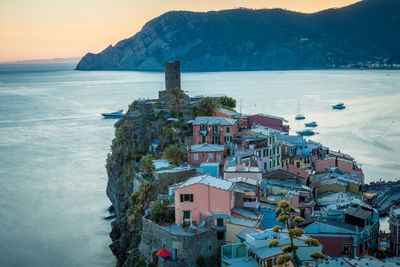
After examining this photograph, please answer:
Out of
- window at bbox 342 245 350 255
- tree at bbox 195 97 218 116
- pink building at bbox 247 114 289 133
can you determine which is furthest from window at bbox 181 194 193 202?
pink building at bbox 247 114 289 133

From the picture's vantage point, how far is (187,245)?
20953 millimetres

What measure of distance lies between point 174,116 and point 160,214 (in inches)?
842

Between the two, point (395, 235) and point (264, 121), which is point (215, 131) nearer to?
point (264, 121)

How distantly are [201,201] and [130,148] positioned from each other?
21027 millimetres

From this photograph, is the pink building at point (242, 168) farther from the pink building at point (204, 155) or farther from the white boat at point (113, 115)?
the white boat at point (113, 115)

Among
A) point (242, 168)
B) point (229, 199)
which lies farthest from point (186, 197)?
point (242, 168)

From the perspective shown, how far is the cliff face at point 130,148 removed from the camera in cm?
3450

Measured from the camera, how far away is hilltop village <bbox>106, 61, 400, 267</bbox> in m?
19.6

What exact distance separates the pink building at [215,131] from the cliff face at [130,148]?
288 centimetres

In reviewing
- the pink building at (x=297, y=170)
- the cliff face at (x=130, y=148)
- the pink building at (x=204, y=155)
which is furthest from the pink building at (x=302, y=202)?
the cliff face at (x=130, y=148)

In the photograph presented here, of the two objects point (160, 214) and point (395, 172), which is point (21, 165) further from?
point (395, 172)

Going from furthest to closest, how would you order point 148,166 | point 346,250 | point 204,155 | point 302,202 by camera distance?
point 204,155 → point 148,166 → point 302,202 → point 346,250

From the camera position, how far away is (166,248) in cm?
2184

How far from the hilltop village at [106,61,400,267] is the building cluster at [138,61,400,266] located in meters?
0.06
